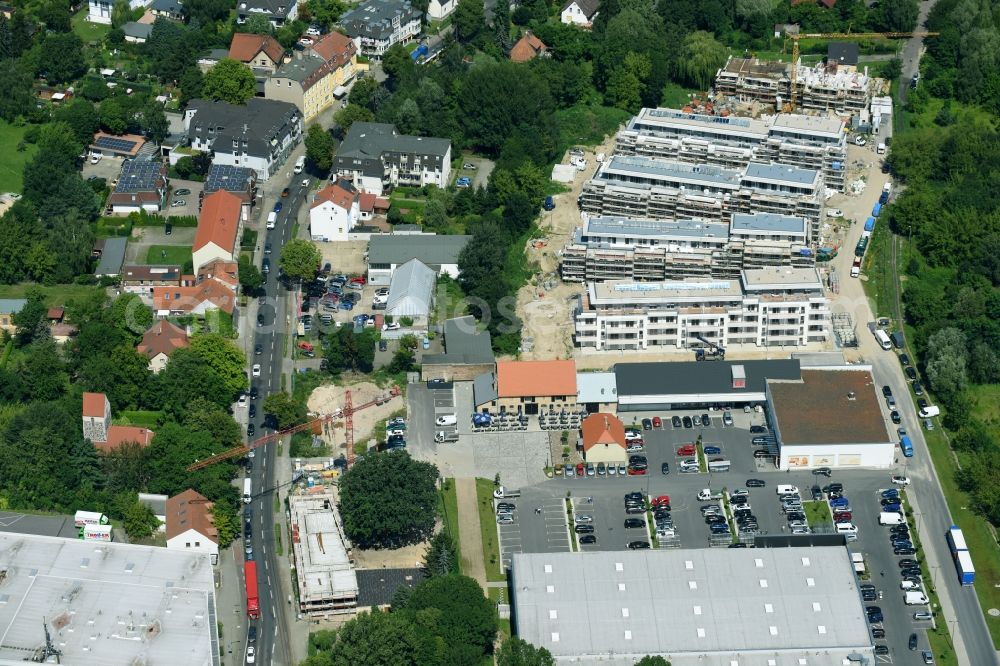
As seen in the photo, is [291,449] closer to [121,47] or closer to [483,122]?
[483,122]

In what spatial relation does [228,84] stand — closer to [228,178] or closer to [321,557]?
[228,178]

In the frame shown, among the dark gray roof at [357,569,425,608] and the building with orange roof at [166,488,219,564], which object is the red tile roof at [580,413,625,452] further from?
the building with orange roof at [166,488,219,564]

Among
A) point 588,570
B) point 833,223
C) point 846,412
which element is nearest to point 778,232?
point 833,223


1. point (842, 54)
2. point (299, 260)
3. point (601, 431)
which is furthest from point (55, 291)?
point (842, 54)

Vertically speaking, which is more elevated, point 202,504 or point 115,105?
point 115,105

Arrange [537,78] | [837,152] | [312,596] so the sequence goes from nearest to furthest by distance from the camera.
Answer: [312,596] → [837,152] → [537,78]

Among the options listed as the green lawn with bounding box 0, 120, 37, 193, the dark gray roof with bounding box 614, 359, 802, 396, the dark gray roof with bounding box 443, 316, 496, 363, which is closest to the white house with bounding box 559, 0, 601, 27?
the green lawn with bounding box 0, 120, 37, 193
